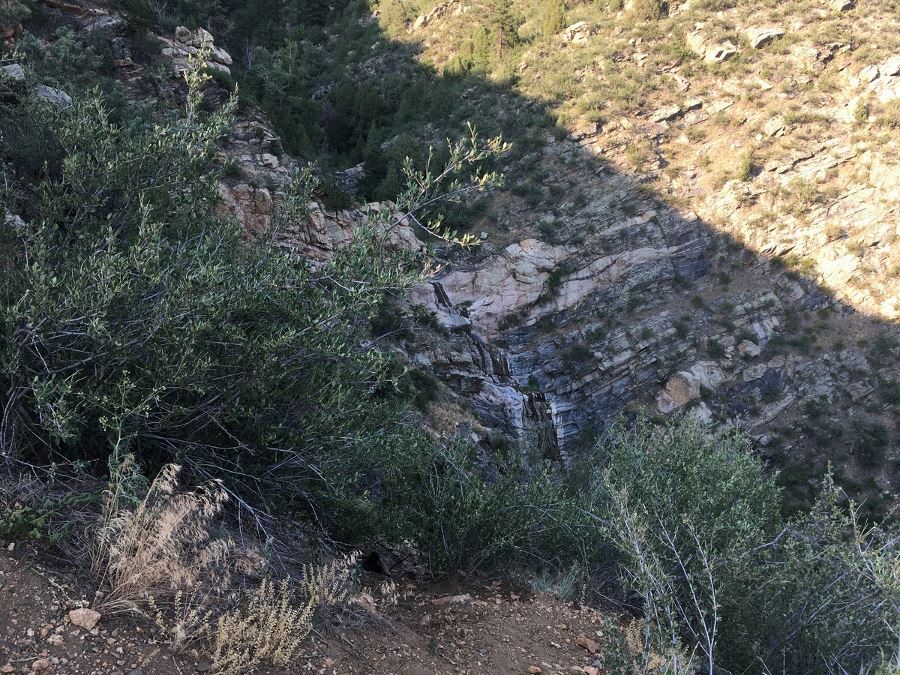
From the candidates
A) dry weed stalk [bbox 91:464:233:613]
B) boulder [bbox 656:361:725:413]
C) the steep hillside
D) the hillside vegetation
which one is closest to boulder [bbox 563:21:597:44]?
the steep hillside

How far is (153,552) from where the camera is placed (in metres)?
2.96

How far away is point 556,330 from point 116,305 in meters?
18.2

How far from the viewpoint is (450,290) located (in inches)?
803

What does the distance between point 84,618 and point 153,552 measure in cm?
39

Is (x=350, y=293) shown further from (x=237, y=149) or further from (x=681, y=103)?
(x=681, y=103)

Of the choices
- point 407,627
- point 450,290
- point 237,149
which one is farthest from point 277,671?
point 450,290

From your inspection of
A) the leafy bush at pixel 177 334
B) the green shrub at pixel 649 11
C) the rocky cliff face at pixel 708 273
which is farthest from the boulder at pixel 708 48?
the leafy bush at pixel 177 334

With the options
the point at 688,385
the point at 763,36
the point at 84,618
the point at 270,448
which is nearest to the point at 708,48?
the point at 763,36

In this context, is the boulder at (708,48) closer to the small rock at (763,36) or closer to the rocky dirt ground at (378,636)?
the small rock at (763,36)

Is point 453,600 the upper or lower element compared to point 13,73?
lower

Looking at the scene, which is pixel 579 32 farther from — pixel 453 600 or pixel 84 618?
pixel 84 618

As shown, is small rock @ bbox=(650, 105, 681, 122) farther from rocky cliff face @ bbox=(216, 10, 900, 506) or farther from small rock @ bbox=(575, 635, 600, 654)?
small rock @ bbox=(575, 635, 600, 654)

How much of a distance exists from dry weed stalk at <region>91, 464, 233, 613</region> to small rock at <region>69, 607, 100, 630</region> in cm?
8

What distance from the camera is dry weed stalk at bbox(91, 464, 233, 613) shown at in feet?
9.39
